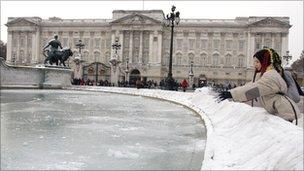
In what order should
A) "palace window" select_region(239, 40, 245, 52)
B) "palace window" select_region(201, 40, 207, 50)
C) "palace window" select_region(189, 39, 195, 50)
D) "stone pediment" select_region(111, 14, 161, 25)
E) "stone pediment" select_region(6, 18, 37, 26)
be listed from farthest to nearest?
"stone pediment" select_region(6, 18, 37, 26)
"palace window" select_region(189, 39, 195, 50)
"palace window" select_region(201, 40, 207, 50)
"palace window" select_region(239, 40, 245, 52)
"stone pediment" select_region(111, 14, 161, 25)

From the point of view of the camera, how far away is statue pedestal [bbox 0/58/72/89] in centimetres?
2781

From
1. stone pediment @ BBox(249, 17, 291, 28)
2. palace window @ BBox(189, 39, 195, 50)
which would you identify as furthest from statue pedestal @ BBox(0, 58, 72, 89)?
stone pediment @ BBox(249, 17, 291, 28)

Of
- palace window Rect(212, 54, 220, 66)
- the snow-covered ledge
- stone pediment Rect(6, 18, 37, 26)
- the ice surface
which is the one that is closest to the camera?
the snow-covered ledge

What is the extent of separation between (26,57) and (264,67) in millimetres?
101160

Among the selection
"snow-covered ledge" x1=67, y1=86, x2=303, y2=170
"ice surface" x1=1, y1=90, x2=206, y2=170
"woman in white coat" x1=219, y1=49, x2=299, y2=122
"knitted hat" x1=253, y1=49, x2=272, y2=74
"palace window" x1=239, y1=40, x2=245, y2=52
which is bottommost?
"ice surface" x1=1, y1=90, x2=206, y2=170

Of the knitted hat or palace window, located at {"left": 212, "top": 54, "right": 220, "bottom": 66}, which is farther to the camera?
palace window, located at {"left": 212, "top": 54, "right": 220, "bottom": 66}

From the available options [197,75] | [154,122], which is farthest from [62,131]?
[197,75]

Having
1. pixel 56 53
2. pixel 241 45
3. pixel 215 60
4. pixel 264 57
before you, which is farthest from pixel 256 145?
pixel 241 45

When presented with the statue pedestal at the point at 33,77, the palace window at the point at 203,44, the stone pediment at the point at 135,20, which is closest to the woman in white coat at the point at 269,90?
the statue pedestal at the point at 33,77

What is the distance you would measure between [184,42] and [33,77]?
220 ft

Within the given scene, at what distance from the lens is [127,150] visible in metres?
5.77

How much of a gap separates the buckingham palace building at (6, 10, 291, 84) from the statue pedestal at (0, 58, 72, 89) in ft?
181

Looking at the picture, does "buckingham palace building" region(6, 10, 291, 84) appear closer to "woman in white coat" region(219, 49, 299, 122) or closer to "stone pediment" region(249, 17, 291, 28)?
"stone pediment" region(249, 17, 291, 28)

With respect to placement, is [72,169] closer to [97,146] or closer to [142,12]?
[97,146]
